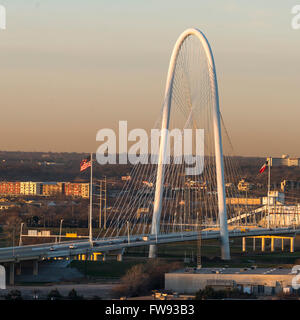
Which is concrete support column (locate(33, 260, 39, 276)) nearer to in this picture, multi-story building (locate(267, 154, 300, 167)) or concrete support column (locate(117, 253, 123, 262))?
concrete support column (locate(117, 253, 123, 262))

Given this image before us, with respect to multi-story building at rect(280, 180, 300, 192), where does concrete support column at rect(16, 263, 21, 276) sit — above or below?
below

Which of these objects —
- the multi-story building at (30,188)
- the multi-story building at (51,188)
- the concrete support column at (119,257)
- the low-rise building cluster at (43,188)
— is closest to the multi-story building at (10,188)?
the low-rise building cluster at (43,188)

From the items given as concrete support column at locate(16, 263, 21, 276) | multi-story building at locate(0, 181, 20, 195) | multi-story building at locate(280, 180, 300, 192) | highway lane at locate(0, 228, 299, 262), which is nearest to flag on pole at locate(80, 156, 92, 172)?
highway lane at locate(0, 228, 299, 262)

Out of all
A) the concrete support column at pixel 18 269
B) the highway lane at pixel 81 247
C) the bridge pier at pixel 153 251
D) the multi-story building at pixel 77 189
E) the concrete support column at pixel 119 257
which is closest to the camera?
the concrete support column at pixel 18 269

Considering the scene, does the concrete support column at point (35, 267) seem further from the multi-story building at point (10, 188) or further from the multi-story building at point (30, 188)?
the multi-story building at point (30, 188)

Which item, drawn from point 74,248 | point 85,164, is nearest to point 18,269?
point 74,248
